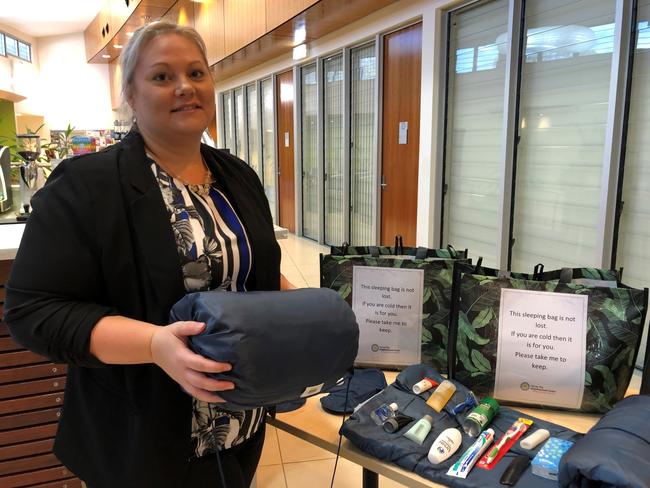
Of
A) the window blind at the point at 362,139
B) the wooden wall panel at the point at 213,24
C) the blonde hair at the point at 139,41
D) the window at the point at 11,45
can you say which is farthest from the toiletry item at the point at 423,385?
the window at the point at 11,45

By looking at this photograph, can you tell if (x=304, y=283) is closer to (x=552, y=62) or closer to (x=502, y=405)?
(x=552, y=62)

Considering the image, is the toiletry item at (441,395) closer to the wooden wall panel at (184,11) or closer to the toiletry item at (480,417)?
the toiletry item at (480,417)

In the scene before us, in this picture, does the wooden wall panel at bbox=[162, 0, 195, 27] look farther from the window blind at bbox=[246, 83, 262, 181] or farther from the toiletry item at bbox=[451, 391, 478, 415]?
the toiletry item at bbox=[451, 391, 478, 415]

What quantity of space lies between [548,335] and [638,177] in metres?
2.16

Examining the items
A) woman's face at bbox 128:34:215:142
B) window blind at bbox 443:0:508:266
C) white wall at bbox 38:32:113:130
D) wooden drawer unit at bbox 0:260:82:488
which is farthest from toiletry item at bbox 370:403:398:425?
white wall at bbox 38:32:113:130

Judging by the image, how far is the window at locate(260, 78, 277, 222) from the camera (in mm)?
7963

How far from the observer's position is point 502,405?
52.3 inches

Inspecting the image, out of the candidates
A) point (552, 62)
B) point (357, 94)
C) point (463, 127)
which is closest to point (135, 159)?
point (552, 62)

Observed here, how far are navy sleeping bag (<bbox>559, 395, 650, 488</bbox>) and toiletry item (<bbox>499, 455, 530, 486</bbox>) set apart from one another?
156 mm

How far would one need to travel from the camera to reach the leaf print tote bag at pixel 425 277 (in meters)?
1.45

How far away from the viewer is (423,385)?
4.32 ft

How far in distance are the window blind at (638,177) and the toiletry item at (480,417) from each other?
210 centimetres

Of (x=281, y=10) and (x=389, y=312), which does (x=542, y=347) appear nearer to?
(x=389, y=312)

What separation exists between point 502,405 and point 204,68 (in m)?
1.09
